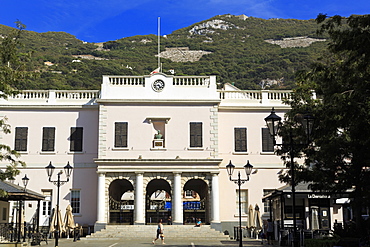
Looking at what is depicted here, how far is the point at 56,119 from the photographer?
38.0 metres

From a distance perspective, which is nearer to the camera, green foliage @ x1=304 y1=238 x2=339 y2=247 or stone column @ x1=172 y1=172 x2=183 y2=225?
green foliage @ x1=304 y1=238 x2=339 y2=247

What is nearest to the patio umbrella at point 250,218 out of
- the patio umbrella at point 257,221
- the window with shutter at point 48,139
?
the patio umbrella at point 257,221

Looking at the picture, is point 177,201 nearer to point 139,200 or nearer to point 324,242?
point 139,200

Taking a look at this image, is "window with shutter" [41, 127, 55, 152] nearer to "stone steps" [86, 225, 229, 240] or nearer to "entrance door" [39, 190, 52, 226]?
"entrance door" [39, 190, 52, 226]

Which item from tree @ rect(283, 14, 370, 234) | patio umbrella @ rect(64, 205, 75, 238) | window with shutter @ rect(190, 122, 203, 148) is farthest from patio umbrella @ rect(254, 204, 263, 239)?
patio umbrella @ rect(64, 205, 75, 238)

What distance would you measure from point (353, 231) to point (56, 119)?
79.9ft

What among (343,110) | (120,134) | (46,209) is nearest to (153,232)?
(120,134)

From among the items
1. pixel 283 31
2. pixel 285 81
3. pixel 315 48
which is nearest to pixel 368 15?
pixel 285 81

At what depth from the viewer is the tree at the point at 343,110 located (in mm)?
14250

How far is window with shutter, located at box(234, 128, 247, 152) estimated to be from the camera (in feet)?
124

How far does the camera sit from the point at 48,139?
37656mm

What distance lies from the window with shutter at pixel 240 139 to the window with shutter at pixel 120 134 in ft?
26.6

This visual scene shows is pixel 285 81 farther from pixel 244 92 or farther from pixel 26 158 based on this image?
pixel 26 158

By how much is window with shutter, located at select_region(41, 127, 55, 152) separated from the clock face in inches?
318
